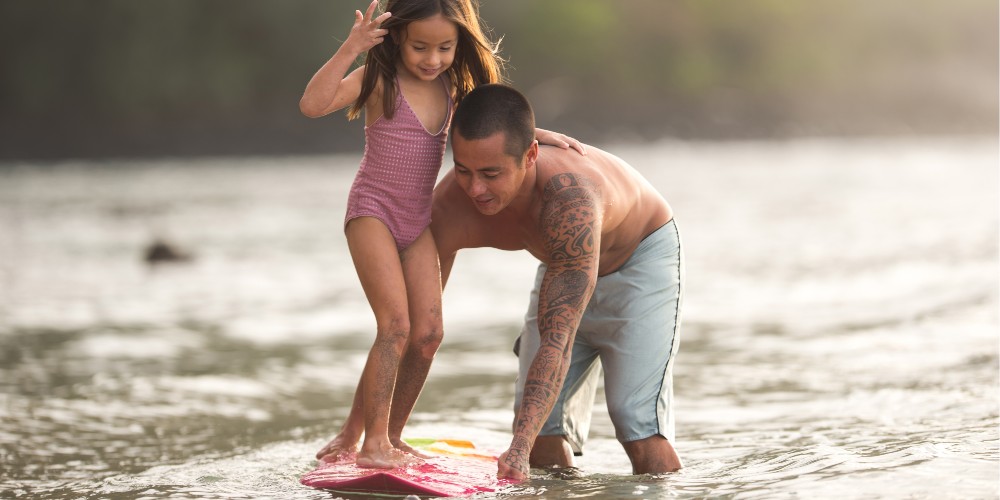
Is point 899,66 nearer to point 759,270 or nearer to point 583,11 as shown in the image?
point 583,11

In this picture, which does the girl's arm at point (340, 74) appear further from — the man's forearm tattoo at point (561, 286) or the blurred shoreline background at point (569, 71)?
the blurred shoreline background at point (569, 71)

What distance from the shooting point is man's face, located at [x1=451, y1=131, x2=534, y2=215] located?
441cm

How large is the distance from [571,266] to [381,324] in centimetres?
80

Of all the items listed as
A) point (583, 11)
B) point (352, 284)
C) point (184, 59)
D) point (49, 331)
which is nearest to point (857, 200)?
point (352, 284)

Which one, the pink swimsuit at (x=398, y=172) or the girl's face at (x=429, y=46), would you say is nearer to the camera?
the girl's face at (x=429, y=46)

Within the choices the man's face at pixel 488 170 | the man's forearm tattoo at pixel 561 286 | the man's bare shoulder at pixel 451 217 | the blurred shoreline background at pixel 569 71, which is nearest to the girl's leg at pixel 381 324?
the man's bare shoulder at pixel 451 217

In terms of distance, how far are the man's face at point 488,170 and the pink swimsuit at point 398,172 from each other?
0.96ft

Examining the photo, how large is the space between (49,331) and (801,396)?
613cm

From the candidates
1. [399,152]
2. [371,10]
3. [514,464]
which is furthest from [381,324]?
[371,10]

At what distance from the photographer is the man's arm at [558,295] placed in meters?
4.48

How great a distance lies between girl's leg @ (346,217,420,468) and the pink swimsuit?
0.06 meters

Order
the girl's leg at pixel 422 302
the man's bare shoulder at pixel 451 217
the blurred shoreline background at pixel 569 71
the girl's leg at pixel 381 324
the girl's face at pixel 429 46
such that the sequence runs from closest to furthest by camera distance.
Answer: the girl's face at pixel 429 46 → the girl's leg at pixel 381 324 → the girl's leg at pixel 422 302 → the man's bare shoulder at pixel 451 217 → the blurred shoreline background at pixel 569 71

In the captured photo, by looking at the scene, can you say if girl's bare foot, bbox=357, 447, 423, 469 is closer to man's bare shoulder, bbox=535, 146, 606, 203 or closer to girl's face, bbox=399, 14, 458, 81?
man's bare shoulder, bbox=535, 146, 606, 203

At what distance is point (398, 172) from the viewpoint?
4824 millimetres
